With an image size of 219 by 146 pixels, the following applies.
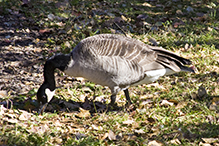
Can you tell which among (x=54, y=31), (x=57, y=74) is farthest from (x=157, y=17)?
(x=57, y=74)

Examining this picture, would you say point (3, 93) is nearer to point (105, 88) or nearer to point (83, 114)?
point (83, 114)

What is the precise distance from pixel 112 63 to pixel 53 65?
38.2 inches

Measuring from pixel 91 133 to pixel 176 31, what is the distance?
4059mm

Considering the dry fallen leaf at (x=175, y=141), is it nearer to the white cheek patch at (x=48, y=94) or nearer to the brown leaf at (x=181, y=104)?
the brown leaf at (x=181, y=104)

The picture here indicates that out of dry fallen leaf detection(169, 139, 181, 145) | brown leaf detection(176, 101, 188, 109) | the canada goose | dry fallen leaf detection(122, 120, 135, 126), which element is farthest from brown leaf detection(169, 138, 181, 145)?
the canada goose

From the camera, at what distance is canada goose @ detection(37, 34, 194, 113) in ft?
14.6

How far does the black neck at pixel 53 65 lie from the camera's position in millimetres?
4617

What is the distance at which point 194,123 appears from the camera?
4.28 m

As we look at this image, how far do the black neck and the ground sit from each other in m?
0.44

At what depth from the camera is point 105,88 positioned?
220 inches

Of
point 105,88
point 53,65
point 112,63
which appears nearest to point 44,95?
point 53,65

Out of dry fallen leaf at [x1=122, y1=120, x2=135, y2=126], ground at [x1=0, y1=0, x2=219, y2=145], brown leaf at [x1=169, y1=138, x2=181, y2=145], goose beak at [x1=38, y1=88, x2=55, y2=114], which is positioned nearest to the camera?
brown leaf at [x1=169, y1=138, x2=181, y2=145]

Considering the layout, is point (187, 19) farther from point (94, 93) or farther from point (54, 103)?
point (54, 103)

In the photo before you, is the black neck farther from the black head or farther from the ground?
the ground
